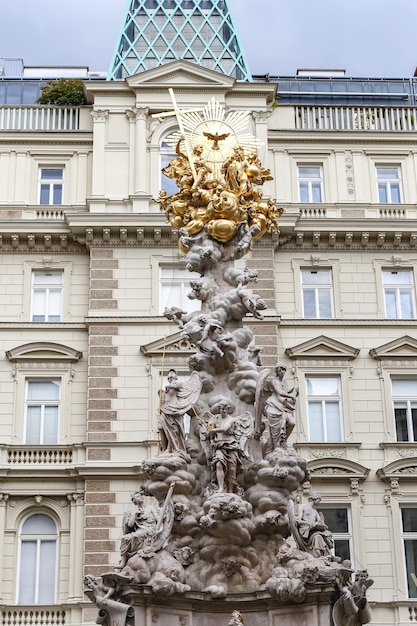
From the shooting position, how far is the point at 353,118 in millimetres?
33531

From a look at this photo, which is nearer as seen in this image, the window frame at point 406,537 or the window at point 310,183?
the window frame at point 406,537

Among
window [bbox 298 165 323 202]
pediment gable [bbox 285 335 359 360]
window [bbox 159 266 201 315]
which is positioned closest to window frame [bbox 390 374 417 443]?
pediment gable [bbox 285 335 359 360]

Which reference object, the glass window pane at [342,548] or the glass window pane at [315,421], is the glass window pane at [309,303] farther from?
the glass window pane at [342,548]

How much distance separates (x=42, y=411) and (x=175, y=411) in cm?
1369

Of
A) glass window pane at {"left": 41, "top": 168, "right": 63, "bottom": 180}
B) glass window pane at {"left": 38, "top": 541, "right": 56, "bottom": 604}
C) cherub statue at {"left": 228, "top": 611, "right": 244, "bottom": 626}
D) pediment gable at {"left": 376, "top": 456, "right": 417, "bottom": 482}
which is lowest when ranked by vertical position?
cherub statue at {"left": 228, "top": 611, "right": 244, "bottom": 626}

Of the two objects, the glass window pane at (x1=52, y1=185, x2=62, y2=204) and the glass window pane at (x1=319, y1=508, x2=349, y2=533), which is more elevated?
the glass window pane at (x1=52, y1=185, x2=62, y2=204)

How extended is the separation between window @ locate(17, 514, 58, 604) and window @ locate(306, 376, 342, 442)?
654 cm

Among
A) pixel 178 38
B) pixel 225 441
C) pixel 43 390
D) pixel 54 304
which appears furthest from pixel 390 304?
pixel 225 441

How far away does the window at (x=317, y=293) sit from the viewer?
3123cm

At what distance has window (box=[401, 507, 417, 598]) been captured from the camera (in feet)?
92.1

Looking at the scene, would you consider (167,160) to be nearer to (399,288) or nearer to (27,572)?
(399,288)

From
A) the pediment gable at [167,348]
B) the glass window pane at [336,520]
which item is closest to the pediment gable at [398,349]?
the glass window pane at [336,520]

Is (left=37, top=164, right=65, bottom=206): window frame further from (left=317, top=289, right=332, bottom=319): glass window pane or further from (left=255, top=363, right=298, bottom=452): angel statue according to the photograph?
(left=255, top=363, right=298, bottom=452): angel statue

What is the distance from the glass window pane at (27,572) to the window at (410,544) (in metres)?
8.47
